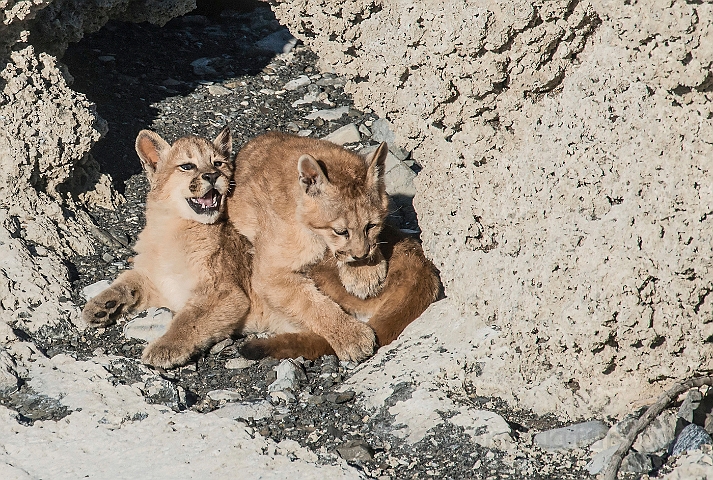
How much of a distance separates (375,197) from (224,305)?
140cm

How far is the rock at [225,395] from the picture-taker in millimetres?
5691

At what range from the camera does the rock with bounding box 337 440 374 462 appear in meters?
4.88

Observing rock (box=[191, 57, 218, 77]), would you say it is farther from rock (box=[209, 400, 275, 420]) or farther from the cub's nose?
rock (box=[209, 400, 275, 420])

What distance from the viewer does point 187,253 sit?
6.84 m

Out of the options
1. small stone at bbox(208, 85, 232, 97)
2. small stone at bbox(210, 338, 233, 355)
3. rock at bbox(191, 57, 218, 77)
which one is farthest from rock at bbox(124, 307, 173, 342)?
rock at bbox(191, 57, 218, 77)

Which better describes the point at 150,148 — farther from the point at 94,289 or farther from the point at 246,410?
the point at 246,410

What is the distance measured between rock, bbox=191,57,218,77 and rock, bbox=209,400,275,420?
5.59m

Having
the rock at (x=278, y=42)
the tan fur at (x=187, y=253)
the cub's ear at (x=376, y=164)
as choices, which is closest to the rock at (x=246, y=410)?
the tan fur at (x=187, y=253)

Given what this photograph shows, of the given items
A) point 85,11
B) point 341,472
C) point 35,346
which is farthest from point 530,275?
point 85,11

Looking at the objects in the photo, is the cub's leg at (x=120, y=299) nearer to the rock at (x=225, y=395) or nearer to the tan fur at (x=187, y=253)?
the tan fur at (x=187, y=253)

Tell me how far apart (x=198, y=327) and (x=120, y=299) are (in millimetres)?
715

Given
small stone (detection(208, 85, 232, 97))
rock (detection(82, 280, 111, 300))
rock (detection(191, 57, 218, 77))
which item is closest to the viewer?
rock (detection(82, 280, 111, 300))

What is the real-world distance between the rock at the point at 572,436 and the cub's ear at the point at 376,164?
2639 millimetres

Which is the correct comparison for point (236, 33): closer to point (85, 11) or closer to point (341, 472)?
point (85, 11)
